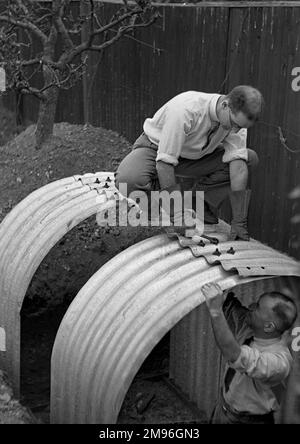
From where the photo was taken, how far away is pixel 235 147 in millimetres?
5246

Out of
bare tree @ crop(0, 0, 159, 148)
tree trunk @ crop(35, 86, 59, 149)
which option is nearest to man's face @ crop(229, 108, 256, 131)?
bare tree @ crop(0, 0, 159, 148)

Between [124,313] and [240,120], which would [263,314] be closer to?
[124,313]

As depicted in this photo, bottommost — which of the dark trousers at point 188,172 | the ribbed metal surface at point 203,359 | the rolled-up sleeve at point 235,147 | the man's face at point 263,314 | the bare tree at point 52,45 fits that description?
the ribbed metal surface at point 203,359

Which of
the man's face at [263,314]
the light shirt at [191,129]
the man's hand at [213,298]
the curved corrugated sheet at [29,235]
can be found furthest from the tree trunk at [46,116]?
the man's face at [263,314]

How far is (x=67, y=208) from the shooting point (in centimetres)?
550

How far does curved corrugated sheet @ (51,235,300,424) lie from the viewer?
3912 millimetres

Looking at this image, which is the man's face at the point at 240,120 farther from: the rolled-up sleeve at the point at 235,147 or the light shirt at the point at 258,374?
the light shirt at the point at 258,374

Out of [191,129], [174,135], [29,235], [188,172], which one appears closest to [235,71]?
[188,172]

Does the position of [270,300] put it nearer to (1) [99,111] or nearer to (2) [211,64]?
(2) [211,64]

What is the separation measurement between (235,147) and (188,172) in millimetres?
474

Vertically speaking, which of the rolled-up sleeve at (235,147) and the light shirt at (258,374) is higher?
the rolled-up sleeve at (235,147)

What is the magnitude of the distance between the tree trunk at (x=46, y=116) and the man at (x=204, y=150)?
4.10 meters

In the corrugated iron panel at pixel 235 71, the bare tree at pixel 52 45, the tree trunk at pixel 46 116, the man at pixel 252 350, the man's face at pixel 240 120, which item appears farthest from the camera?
the tree trunk at pixel 46 116

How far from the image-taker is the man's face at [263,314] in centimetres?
379
